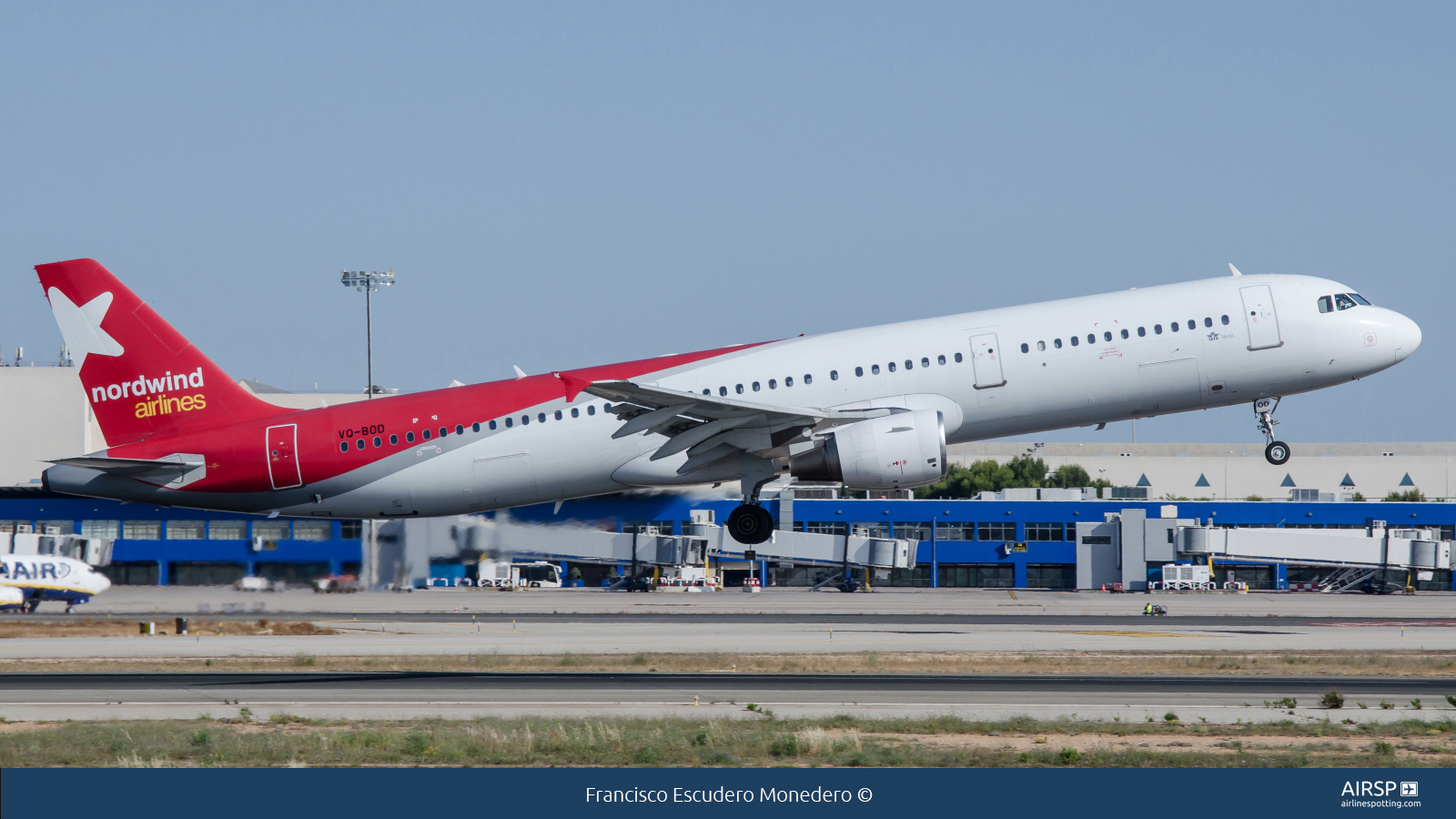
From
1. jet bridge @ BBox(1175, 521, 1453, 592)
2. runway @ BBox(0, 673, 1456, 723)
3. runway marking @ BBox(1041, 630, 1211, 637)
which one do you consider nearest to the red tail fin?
runway @ BBox(0, 673, 1456, 723)

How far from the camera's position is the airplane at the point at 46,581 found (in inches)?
2073

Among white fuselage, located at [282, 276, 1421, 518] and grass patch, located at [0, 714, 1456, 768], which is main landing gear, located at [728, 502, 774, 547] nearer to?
white fuselage, located at [282, 276, 1421, 518]

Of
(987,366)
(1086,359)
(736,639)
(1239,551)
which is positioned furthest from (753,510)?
(1239,551)

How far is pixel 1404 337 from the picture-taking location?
33656mm

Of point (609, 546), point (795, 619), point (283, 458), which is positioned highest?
point (283, 458)

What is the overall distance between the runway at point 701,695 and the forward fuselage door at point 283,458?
4745 millimetres

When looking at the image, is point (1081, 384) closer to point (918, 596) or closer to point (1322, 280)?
point (1322, 280)

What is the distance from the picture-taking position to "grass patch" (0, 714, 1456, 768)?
20.8m

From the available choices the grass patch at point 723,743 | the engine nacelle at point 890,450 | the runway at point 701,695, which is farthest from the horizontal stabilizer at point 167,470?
the engine nacelle at point 890,450

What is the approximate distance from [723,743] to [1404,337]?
20762mm

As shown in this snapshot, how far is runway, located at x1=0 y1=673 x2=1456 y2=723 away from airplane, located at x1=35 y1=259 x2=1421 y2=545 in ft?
15.0

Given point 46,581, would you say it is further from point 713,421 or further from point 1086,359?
point 1086,359

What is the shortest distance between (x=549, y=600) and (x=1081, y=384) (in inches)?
1467

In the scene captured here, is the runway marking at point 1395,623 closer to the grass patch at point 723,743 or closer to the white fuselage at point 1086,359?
the white fuselage at point 1086,359
